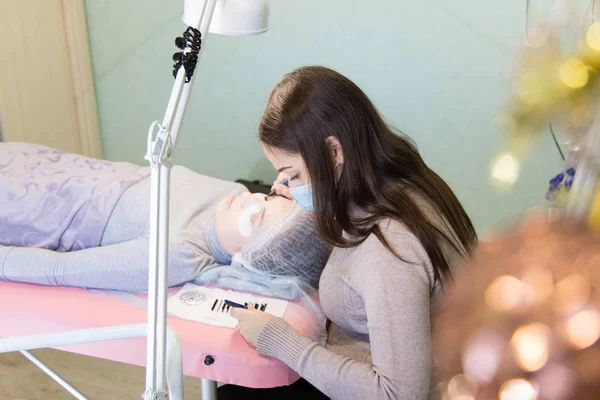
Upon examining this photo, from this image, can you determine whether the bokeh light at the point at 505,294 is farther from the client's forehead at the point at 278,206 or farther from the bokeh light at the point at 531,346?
the client's forehead at the point at 278,206

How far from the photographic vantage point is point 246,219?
1.54 meters

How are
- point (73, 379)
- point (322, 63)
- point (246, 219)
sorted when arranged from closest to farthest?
point (246, 219) < point (73, 379) < point (322, 63)

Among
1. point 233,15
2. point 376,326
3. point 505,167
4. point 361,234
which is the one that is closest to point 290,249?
point 361,234

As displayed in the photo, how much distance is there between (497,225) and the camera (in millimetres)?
186

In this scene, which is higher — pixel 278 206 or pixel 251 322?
pixel 278 206

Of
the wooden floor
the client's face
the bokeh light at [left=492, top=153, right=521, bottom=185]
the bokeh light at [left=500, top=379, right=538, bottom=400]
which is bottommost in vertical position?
the wooden floor

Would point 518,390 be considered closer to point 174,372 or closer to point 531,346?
point 531,346

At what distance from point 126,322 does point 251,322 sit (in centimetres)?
33

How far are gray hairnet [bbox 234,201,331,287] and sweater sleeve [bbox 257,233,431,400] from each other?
39 centimetres

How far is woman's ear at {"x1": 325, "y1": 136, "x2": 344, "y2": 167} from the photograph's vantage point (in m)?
1.07

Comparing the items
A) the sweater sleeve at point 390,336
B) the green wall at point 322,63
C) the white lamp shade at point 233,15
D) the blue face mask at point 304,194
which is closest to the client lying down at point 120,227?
the blue face mask at point 304,194

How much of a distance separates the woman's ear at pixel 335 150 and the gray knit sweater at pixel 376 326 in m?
0.17

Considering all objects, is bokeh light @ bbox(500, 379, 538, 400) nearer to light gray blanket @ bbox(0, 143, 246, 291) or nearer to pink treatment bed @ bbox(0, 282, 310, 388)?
pink treatment bed @ bbox(0, 282, 310, 388)

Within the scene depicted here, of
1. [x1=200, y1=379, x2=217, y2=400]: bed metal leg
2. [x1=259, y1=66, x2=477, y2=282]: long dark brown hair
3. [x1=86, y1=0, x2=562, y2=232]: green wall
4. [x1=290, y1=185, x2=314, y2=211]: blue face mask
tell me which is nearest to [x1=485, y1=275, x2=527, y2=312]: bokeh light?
[x1=259, y1=66, x2=477, y2=282]: long dark brown hair
